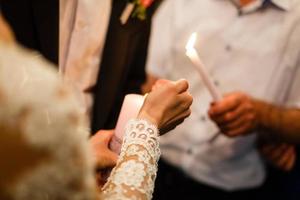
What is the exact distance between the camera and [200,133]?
1.95 m

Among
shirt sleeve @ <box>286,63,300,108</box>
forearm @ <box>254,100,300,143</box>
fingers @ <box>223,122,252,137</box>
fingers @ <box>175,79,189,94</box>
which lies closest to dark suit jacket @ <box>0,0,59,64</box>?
fingers @ <box>175,79,189,94</box>

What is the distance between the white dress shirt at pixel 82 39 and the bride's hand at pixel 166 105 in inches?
24.6

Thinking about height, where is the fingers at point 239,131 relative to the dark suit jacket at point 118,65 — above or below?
below

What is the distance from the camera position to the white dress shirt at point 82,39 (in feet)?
5.23

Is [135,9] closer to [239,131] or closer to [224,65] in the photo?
[224,65]

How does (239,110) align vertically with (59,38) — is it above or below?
below

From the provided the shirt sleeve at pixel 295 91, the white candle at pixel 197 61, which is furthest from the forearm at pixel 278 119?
the white candle at pixel 197 61

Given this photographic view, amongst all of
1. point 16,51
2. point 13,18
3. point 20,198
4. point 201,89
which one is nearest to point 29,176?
point 20,198

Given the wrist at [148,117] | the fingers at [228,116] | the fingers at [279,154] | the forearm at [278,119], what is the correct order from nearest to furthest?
1. the wrist at [148,117]
2. the fingers at [228,116]
3. the forearm at [278,119]
4. the fingers at [279,154]

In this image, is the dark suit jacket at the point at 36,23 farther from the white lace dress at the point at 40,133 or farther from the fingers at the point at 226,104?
the white lace dress at the point at 40,133

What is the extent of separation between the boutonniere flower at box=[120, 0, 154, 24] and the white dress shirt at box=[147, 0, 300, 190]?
7.8 inches

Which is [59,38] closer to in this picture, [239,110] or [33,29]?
[33,29]

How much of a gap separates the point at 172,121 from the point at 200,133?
36.3 inches

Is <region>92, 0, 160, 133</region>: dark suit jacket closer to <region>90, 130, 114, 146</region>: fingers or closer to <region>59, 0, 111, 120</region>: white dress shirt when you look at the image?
<region>59, 0, 111, 120</region>: white dress shirt
